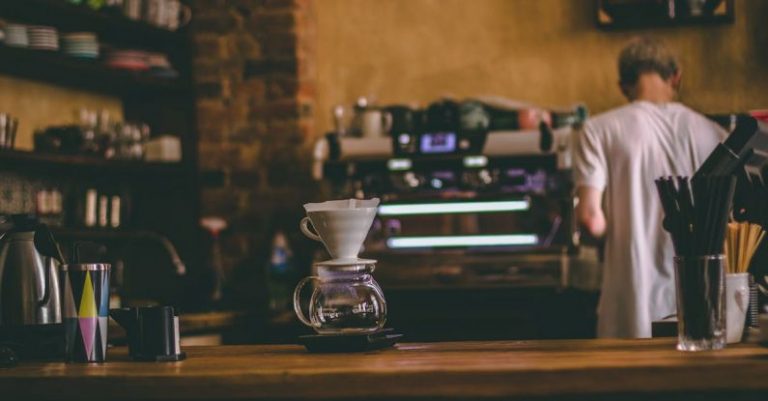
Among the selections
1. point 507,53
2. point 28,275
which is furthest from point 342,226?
point 507,53

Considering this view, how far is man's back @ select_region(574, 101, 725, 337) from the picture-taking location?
3283 millimetres

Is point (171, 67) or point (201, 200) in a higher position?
point (171, 67)

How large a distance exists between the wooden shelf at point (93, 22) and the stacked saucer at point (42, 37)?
121 millimetres

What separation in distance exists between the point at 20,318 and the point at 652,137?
6.73 feet

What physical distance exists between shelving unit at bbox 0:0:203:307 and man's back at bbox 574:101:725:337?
213 centimetres

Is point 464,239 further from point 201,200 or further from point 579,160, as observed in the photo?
point 201,200

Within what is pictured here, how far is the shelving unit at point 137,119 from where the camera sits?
181 inches

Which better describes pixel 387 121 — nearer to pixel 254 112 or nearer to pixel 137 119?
pixel 254 112

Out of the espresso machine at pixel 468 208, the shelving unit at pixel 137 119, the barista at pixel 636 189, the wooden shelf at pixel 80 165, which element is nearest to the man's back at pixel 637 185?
the barista at pixel 636 189

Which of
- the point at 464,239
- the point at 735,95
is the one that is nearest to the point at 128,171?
the point at 464,239

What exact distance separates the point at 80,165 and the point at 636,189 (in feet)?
8.38

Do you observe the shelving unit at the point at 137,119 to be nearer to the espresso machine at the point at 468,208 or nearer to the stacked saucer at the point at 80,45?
the stacked saucer at the point at 80,45

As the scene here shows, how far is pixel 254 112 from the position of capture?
200 inches

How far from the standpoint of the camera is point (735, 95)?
4801 millimetres
